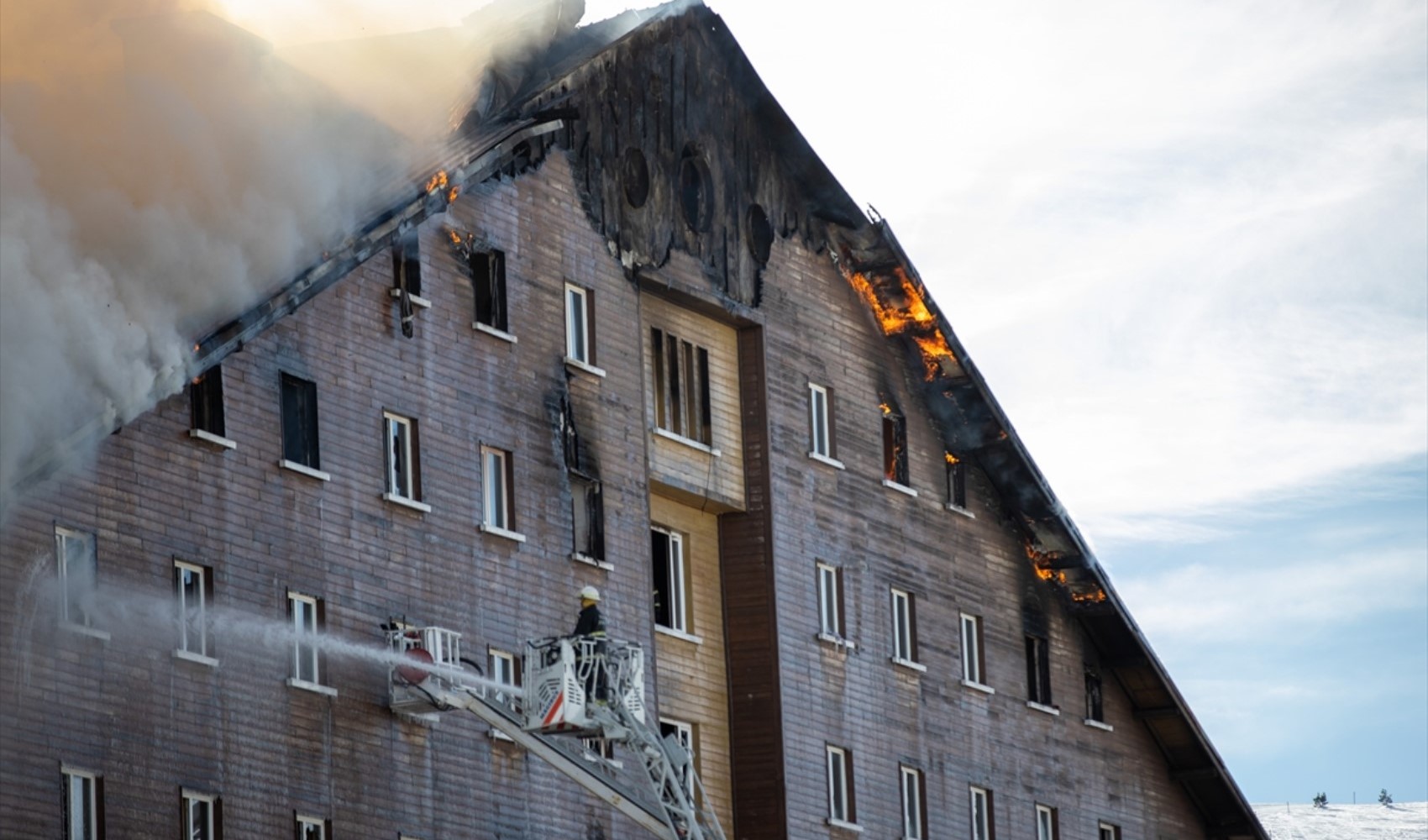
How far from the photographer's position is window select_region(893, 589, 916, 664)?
5009cm

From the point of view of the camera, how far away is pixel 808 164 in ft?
165

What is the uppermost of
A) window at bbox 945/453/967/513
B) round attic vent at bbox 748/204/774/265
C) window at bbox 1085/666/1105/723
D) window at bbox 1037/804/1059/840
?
round attic vent at bbox 748/204/774/265

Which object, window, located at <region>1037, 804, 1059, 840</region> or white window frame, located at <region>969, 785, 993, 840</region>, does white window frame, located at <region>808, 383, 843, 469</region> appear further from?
window, located at <region>1037, 804, 1059, 840</region>

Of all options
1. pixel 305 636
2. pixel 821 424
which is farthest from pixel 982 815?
pixel 305 636

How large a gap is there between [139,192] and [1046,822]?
21726 millimetres

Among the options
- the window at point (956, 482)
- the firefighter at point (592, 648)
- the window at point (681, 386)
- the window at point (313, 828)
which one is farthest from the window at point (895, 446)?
the window at point (313, 828)

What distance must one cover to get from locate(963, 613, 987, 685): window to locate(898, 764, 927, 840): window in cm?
273

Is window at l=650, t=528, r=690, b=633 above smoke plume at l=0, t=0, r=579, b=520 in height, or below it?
below

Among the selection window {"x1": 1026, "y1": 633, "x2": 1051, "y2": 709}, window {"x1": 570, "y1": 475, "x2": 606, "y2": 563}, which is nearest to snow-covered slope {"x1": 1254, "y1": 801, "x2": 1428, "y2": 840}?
window {"x1": 1026, "y1": 633, "x2": 1051, "y2": 709}

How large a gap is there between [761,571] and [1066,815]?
9.56 meters

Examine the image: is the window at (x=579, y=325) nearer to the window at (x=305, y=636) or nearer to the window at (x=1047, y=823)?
the window at (x=305, y=636)

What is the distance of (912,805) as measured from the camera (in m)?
49.5

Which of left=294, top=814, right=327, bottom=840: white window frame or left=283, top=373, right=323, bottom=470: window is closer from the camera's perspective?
left=294, top=814, right=327, bottom=840: white window frame

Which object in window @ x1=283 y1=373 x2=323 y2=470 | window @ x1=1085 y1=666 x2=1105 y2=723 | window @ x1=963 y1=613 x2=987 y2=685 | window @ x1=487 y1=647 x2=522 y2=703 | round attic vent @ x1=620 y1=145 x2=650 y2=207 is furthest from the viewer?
window @ x1=1085 y1=666 x2=1105 y2=723
